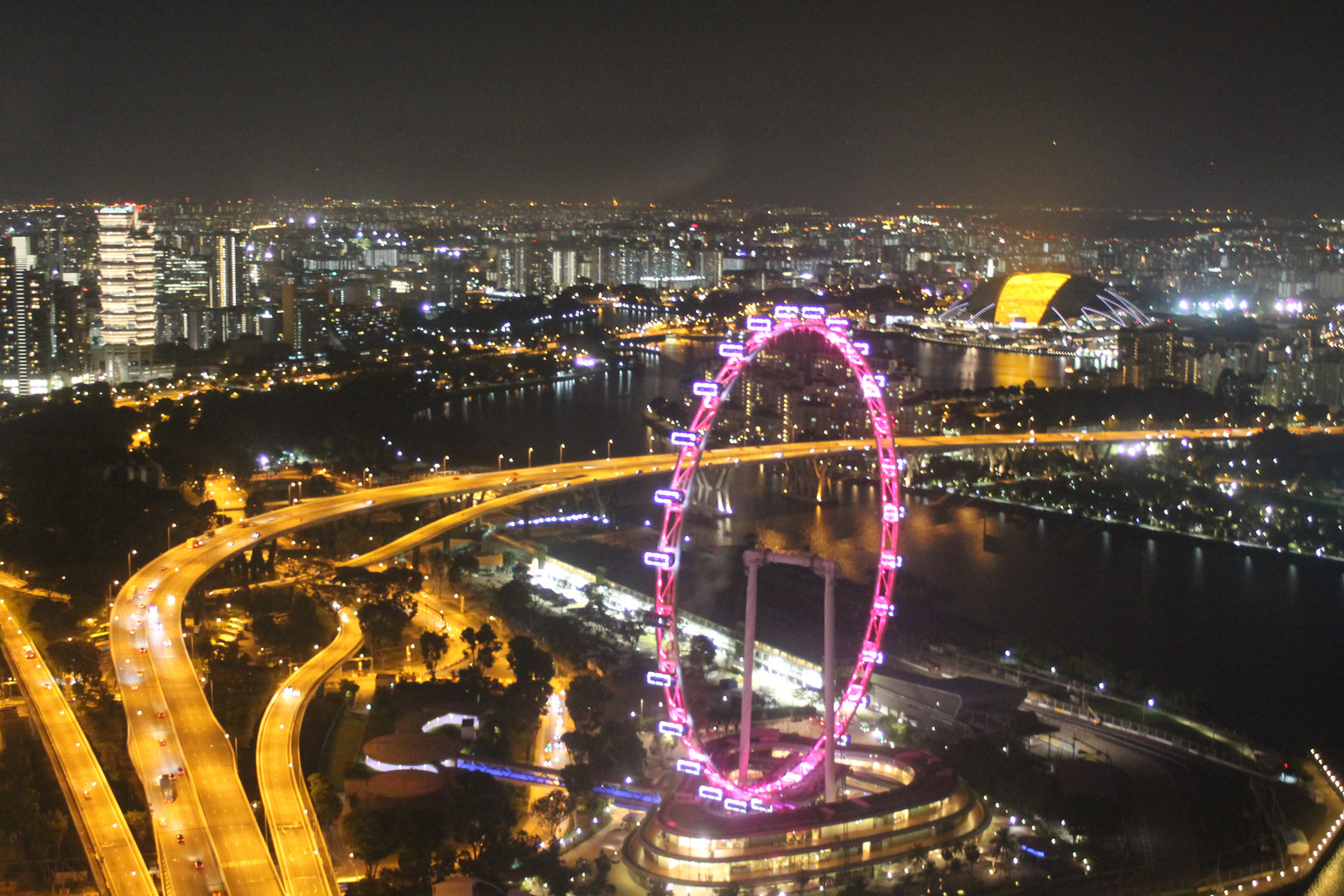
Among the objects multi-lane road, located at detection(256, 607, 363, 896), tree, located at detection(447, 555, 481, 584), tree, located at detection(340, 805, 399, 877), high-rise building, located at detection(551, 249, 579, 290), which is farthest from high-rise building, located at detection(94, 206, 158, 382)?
high-rise building, located at detection(551, 249, 579, 290)

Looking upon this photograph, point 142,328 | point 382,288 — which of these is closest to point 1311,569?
point 142,328

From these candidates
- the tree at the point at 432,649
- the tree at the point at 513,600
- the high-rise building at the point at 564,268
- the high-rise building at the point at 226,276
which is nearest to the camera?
the tree at the point at 432,649

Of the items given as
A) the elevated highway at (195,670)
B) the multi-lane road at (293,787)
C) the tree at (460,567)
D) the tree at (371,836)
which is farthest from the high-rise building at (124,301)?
the tree at (371,836)

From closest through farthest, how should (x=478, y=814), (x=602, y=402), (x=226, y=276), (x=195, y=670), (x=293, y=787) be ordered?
1. (x=478, y=814)
2. (x=293, y=787)
3. (x=195, y=670)
4. (x=602, y=402)
5. (x=226, y=276)

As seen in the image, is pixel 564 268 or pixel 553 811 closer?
pixel 553 811

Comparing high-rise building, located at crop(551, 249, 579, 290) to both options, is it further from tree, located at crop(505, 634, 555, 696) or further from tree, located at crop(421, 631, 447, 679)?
tree, located at crop(505, 634, 555, 696)

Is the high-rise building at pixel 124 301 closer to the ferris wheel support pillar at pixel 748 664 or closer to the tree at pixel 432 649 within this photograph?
the tree at pixel 432 649

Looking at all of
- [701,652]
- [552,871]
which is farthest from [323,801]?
[701,652]

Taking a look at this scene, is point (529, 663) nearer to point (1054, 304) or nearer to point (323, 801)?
point (323, 801)
